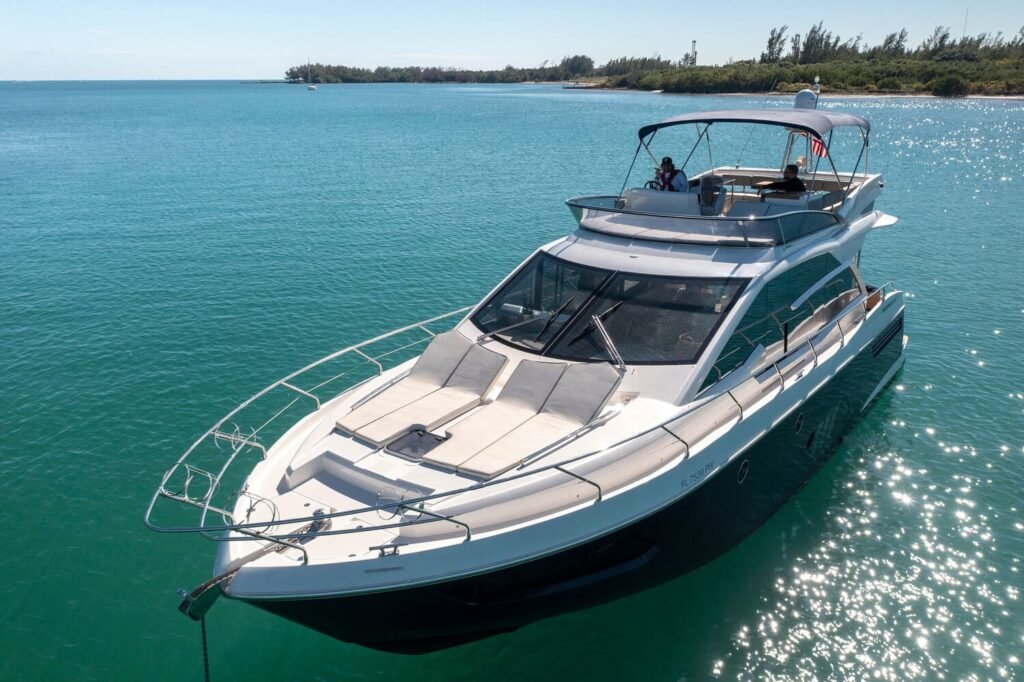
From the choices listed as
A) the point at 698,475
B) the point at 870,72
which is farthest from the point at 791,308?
the point at 870,72

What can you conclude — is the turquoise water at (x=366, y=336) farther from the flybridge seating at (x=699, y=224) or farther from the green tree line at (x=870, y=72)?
the green tree line at (x=870, y=72)

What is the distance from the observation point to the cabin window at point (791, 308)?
8.04 metres

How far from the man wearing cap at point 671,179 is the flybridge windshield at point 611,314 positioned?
12.5 feet

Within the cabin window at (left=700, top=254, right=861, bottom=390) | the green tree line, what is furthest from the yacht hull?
the green tree line

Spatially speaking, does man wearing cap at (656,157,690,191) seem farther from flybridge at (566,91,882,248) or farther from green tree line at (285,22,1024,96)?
green tree line at (285,22,1024,96)

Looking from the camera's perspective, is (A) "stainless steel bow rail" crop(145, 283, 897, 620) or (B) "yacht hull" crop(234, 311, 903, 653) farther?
(B) "yacht hull" crop(234, 311, 903, 653)

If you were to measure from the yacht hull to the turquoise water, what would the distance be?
95 cm

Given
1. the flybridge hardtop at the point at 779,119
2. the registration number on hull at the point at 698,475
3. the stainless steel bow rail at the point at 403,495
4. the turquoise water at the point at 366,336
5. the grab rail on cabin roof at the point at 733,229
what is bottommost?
the turquoise water at the point at 366,336

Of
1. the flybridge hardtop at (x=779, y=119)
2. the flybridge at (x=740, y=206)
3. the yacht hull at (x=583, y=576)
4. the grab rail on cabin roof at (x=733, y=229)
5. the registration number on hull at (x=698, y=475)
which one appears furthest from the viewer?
the flybridge hardtop at (x=779, y=119)

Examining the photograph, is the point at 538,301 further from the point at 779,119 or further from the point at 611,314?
the point at 779,119

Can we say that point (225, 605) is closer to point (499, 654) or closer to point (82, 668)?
point (82, 668)

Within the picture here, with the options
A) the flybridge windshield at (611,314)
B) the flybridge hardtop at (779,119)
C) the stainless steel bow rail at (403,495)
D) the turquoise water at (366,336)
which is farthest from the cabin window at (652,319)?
the flybridge hardtop at (779,119)

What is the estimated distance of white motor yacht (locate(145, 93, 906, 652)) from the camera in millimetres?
5871

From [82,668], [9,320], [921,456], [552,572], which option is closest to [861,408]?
[921,456]
